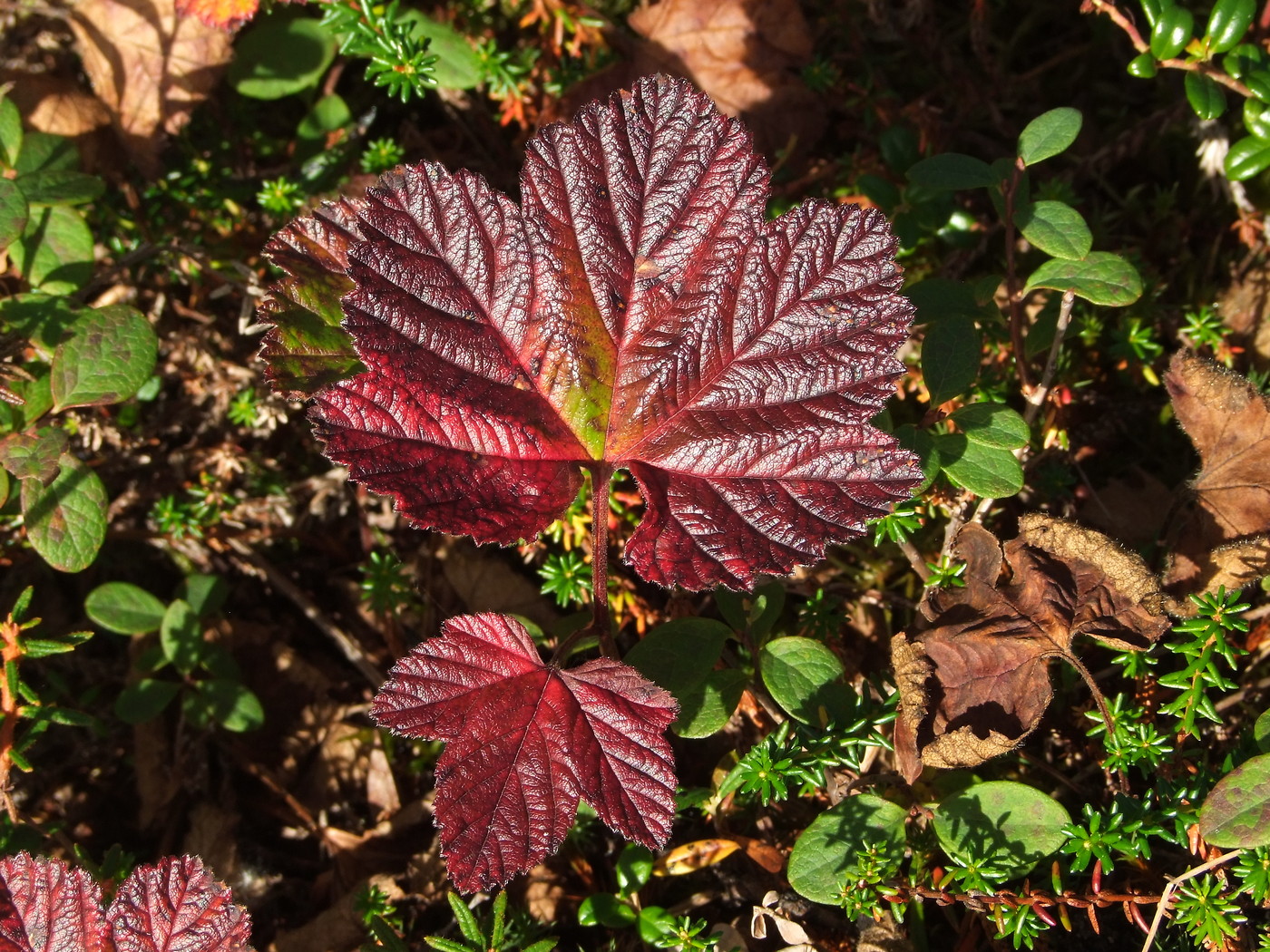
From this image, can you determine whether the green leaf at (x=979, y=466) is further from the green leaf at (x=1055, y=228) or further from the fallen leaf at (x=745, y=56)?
the fallen leaf at (x=745, y=56)

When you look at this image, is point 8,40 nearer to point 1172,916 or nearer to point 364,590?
point 364,590

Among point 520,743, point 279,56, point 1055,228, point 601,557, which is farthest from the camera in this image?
point 279,56

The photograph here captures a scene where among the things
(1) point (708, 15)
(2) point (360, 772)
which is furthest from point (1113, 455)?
(2) point (360, 772)

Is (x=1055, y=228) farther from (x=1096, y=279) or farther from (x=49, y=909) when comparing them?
(x=49, y=909)

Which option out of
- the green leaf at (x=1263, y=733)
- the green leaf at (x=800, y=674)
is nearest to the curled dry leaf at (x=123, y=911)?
the green leaf at (x=800, y=674)

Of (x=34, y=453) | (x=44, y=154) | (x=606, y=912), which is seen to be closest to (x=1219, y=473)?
(x=606, y=912)

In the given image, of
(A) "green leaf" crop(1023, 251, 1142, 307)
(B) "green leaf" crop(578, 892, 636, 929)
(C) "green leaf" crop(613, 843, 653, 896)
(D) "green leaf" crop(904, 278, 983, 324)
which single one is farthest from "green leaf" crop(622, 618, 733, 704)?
(A) "green leaf" crop(1023, 251, 1142, 307)
